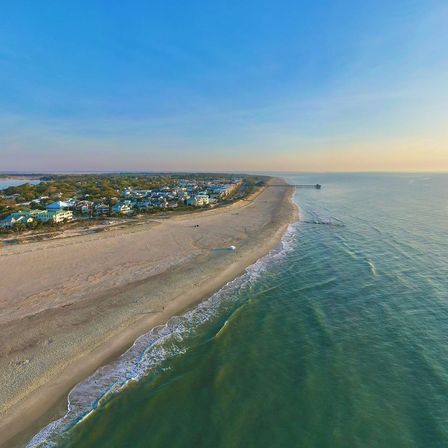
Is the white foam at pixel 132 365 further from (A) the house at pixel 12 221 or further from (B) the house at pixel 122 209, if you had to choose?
(B) the house at pixel 122 209

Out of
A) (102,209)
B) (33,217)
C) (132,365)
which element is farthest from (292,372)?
(102,209)

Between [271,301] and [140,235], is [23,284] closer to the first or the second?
[140,235]

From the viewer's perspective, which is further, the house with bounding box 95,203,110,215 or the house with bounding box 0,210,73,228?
the house with bounding box 95,203,110,215

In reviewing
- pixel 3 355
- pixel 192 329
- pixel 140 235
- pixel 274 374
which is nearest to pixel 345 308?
pixel 274 374

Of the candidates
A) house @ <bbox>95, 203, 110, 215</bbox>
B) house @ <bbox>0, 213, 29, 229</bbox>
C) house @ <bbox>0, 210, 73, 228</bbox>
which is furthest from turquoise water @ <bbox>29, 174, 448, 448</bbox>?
house @ <bbox>95, 203, 110, 215</bbox>

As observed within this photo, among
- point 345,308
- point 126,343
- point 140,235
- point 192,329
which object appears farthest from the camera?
point 140,235

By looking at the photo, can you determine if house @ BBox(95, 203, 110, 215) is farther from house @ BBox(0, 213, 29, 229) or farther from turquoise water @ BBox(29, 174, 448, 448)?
turquoise water @ BBox(29, 174, 448, 448)
